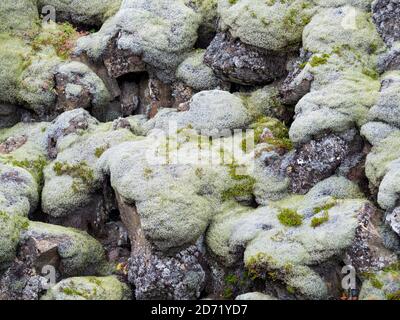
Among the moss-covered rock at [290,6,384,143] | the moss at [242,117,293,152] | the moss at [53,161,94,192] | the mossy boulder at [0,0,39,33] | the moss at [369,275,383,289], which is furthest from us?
the mossy boulder at [0,0,39,33]

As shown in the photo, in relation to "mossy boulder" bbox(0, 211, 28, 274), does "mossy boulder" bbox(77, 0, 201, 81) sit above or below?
above

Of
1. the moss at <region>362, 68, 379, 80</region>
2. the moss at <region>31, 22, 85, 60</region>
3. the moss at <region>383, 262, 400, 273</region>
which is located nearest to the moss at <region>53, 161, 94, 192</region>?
the moss at <region>31, 22, 85, 60</region>

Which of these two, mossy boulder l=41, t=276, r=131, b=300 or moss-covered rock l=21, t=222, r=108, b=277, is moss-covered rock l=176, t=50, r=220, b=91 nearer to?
moss-covered rock l=21, t=222, r=108, b=277

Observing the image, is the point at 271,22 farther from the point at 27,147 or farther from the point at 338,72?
the point at 27,147

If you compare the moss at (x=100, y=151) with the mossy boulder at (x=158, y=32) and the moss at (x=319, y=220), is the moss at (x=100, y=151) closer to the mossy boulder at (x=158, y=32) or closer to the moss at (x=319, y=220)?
the mossy boulder at (x=158, y=32)

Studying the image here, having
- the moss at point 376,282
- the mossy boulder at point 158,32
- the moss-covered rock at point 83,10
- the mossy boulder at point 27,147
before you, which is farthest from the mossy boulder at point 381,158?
the moss-covered rock at point 83,10

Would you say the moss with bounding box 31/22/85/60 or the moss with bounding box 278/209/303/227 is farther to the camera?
the moss with bounding box 31/22/85/60

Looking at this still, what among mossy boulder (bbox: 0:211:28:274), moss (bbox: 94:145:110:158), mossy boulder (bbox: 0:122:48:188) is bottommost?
mossy boulder (bbox: 0:211:28:274)
